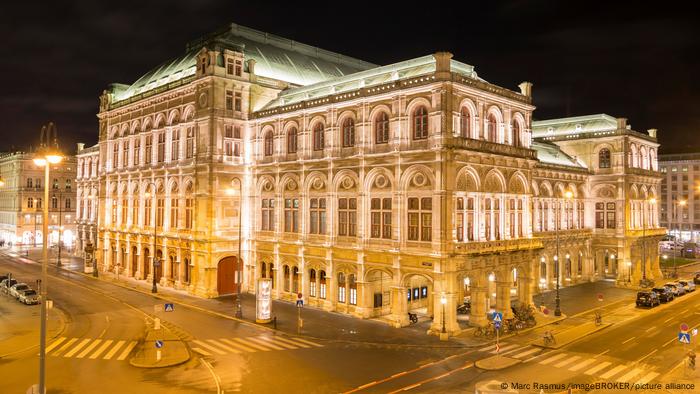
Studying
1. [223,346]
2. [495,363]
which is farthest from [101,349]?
[495,363]

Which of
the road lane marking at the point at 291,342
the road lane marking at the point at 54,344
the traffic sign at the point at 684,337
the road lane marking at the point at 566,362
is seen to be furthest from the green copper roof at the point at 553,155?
the road lane marking at the point at 54,344

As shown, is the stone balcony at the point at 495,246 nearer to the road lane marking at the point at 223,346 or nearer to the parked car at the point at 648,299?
the parked car at the point at 648,299

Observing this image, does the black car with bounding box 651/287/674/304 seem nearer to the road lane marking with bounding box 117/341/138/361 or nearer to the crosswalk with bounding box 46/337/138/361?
the road lane marking with bounding box 117/341/138/361

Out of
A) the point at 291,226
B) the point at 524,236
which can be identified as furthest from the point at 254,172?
the point at 524,236

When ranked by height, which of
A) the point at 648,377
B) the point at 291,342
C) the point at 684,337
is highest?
the point at 684,337

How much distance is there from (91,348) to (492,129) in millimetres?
34580

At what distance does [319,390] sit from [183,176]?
124ft

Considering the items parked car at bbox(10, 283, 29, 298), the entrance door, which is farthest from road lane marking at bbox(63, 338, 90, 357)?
parked car at bbox(10, 283, 29, 298)

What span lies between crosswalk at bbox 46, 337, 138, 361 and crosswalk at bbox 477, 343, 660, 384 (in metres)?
23.3

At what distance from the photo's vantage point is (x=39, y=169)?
368 feet

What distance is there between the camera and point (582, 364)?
1219 inches

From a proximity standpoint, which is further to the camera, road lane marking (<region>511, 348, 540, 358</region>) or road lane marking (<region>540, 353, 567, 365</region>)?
road lane marking (<region>511, 348, 540, 358</region>)

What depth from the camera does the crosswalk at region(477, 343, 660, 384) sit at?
2875cm

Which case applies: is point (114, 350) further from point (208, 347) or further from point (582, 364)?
point (582, 364)
